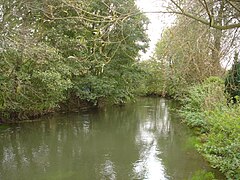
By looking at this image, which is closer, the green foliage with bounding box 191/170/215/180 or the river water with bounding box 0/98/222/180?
the green foliage with bounding box 191/170/215/180

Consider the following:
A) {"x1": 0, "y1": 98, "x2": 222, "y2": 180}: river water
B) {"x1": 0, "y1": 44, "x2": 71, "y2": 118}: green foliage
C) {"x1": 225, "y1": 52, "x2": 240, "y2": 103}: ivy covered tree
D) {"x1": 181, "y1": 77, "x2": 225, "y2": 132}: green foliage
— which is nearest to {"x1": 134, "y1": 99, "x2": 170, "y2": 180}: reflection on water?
{"x1": 0, "y1": 98, "x2": 222, "y2": 180}: river water

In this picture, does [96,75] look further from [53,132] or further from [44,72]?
[53,132]

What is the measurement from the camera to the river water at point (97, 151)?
605cm

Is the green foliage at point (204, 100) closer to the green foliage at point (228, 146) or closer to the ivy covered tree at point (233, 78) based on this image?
the ivy covered tree at point (233, 78)

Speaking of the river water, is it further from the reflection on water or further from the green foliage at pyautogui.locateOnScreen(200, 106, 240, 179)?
the green foliage at pyautogui.locateOnScreen(200, 106, 240, 179)

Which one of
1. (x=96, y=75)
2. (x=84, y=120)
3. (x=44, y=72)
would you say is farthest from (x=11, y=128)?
(x=96, y=75)

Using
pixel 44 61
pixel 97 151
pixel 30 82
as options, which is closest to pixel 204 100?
pixel 97 151

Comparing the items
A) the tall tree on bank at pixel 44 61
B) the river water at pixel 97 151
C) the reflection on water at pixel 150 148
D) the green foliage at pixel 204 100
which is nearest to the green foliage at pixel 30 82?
the tall tree on bank at pixel 44 61

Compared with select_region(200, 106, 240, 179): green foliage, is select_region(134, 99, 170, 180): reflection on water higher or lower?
lower

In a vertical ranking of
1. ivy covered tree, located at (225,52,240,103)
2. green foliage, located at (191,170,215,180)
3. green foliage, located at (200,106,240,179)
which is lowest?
green foliage, located at (191,170,215,180)

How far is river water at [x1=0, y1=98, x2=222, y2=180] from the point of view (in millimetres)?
6051

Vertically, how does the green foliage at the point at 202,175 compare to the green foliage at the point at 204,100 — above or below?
below

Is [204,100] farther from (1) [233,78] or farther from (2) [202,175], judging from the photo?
(1) [233,78]

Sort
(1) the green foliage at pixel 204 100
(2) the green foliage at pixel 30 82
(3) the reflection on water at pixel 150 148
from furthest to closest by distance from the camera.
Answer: (2) the green foliage at pixel 30 82 < (1) the green foliage at pixel 204 100 < (3) the reflection on water at pixel 150 148
